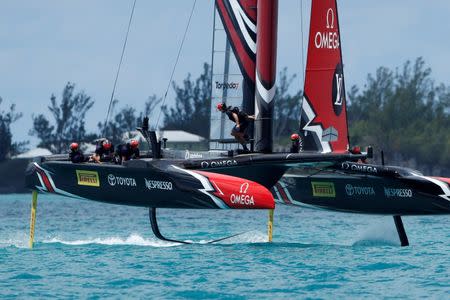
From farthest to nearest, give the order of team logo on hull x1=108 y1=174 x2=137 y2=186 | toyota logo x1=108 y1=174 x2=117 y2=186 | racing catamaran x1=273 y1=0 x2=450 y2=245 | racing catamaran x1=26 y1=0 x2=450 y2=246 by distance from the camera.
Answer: racing catamaran x1=273 y1=0 x2=450 y2=245
toyota logo x1=108 y1=174 x2=117 y2=186
team logo on hull x1=108 y1=174 x2=137 y2=186
racing catamaran x1=26 y1=0 x2=450 y2=246

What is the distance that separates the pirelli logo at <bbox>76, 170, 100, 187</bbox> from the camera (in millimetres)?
16742

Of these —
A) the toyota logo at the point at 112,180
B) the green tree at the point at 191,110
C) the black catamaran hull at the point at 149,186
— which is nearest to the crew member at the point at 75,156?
the black catamaran hull at the point at 149,186

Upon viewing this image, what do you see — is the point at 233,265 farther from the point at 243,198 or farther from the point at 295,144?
the point at 295,144

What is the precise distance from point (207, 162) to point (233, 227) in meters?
8.38

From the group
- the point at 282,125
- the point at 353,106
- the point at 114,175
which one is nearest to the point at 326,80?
the point at 114,175

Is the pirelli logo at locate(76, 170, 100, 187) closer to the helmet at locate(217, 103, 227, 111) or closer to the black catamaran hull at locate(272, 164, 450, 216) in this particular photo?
the helmet at locate(217, 103, 227, 111)

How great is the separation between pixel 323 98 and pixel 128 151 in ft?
9.18

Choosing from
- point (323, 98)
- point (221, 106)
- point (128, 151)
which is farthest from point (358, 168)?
point (128, 151)

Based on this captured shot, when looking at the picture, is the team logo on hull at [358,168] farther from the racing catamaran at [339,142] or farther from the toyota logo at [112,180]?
the toyota logo at [112,180]

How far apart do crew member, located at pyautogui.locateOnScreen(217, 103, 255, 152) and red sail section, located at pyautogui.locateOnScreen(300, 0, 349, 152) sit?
2.65ft

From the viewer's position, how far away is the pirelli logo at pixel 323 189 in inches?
693

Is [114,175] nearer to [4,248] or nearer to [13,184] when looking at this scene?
[4,248]

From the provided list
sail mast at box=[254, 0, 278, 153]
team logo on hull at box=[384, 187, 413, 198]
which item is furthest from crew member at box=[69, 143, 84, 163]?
team logo on hull at box=[384, 187, 413, 198]

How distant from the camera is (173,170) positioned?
632 inches
